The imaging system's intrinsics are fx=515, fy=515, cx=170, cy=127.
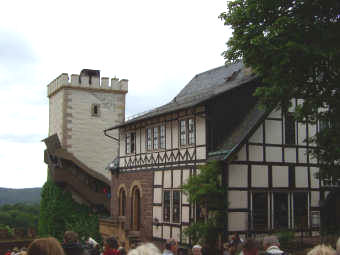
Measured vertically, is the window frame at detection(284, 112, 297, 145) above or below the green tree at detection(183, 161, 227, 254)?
above

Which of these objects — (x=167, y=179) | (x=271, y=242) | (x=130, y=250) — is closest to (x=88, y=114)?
(x=167, y=179)

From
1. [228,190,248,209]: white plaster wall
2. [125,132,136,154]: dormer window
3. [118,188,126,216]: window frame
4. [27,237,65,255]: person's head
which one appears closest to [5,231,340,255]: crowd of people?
[27,237,65,255]: person's head

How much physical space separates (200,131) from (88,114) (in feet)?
62.8

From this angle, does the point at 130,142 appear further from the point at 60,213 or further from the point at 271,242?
the point at 271,242

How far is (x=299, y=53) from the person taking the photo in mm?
16078

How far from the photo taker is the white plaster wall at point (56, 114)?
38719mm

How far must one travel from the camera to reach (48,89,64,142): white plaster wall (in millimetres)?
38719

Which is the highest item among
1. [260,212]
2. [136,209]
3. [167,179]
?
[167,179]

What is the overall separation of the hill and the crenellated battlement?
11929cm

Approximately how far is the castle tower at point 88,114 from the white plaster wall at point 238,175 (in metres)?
19.4

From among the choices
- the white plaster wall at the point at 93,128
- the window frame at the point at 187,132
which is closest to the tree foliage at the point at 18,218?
A: the white plaster wall at the point at 93,128

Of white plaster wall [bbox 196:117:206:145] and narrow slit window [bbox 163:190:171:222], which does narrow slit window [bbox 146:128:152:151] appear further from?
white plaster wall [bbox 196:117:206:145]

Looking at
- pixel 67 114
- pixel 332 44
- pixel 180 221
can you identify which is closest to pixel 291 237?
pixel 180 221

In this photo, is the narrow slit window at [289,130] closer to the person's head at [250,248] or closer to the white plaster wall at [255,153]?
the white plaster wall at [255,153]
